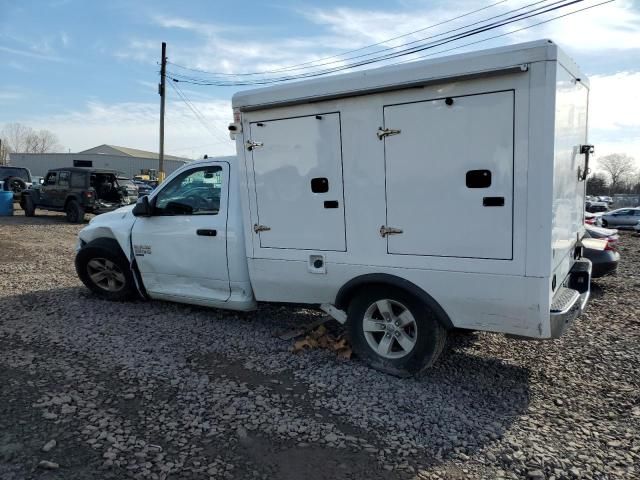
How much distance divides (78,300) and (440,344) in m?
4.71

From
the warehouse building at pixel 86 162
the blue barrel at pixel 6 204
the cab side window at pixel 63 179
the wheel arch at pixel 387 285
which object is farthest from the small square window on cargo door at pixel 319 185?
the warehouse building at pixel 86 162

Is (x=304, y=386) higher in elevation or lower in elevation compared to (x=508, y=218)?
lower

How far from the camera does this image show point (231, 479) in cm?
282

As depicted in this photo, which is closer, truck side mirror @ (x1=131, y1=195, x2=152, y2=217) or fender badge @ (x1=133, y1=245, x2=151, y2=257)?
truck side mirror @ (x1=131, y1=195, x2=152, y2=217)

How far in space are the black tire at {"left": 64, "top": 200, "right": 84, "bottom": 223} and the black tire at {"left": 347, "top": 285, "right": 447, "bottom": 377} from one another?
15101mm

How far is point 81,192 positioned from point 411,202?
51.7 feet

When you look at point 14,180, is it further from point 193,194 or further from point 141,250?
point 193,194

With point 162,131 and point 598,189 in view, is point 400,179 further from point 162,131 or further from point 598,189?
point 598,189

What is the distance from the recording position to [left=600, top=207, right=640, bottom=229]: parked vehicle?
28.3 meters

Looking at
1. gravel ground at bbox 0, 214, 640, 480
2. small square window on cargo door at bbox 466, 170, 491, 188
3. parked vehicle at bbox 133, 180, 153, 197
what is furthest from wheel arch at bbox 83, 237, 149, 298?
parked vehicle at bbox 133, 180, 153, 197

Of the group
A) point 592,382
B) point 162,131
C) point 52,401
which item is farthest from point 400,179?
point 162,131

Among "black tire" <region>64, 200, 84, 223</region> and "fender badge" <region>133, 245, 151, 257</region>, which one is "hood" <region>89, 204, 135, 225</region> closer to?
"fender badge" <region>133, 245, 151, 257</region>

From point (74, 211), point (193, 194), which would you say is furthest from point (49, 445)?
point (74, 211)

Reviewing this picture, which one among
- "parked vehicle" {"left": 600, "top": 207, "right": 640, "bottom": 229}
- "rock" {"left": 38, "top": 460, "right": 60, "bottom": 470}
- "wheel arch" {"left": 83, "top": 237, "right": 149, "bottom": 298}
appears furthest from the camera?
"parked vehicle" {"left": 600, "top": 207, "right": 640, "bottom": 229}
